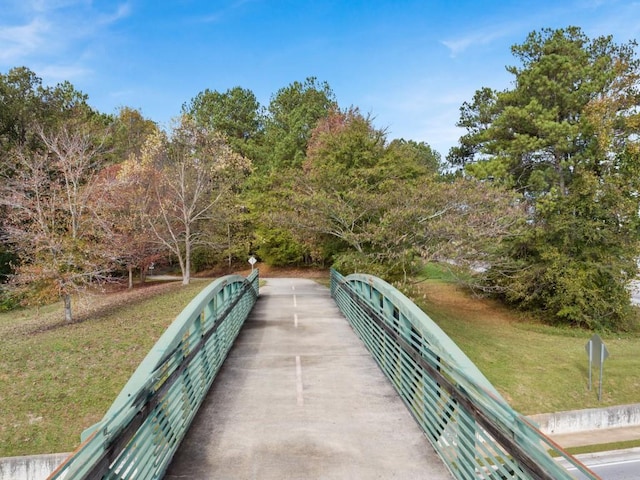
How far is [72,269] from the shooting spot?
16.2m

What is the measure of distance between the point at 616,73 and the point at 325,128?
1986 cm

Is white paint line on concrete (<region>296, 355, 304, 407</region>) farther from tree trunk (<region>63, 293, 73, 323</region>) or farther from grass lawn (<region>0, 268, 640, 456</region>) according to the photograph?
tree trunk (<region>63, 293, 73, 323</region>)

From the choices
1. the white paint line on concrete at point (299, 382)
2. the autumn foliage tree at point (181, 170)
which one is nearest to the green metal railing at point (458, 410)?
the white paint line on concrete at point (299, 382)

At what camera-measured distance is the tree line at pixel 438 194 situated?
16.3 metres

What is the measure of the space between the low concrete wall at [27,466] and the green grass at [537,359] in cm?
1162

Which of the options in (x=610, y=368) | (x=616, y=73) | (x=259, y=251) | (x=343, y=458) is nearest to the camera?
(x=343, y=458)

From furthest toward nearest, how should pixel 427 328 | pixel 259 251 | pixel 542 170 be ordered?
pixel 259 251, pixel 542 170, pixel 427 328

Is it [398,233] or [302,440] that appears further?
[398,233]

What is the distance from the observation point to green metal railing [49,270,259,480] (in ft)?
9.66

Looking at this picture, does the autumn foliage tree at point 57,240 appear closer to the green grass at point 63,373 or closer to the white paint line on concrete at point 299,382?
the green grass at point 63,373

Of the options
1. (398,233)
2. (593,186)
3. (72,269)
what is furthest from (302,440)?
(593,186)

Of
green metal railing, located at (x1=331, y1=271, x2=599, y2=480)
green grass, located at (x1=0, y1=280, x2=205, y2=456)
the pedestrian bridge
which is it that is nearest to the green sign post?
the pedestrian bridge

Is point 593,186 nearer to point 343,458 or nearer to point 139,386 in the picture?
point 343,458

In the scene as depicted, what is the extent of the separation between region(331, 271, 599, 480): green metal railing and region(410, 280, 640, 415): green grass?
964 centimetres
